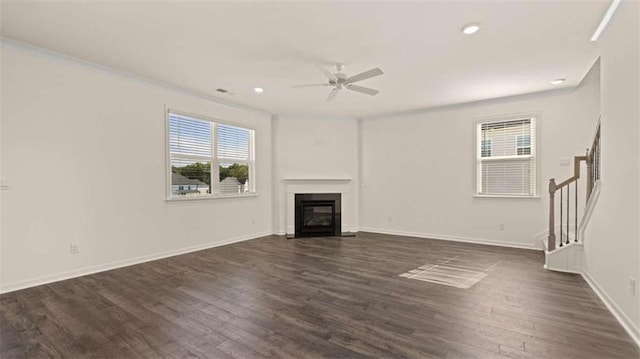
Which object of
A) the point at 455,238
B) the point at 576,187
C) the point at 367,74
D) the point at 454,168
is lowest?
the point at 455,238

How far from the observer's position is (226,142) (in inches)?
232

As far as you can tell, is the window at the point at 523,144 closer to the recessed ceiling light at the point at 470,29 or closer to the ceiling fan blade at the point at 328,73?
the recessed ceiling light at the point at 470,29

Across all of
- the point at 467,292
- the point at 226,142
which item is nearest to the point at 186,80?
the point at 226,142

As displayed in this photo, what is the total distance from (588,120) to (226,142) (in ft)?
20.3

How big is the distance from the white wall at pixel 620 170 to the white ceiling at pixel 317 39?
36 centimetres

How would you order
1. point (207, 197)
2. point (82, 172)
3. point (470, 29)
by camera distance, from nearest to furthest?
point (470, 29)
point (82, 172)
point (207, 197)

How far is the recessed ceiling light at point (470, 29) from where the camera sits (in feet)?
9.66

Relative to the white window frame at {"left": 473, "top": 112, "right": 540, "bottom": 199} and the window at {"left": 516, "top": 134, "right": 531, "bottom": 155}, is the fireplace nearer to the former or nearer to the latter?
the white window frame at {"left": 473, "top": 112, "right": 540, "bottom": 199}

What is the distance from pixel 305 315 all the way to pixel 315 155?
473 centimetres

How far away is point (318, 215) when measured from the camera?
6.86m

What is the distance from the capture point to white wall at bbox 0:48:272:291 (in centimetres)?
334

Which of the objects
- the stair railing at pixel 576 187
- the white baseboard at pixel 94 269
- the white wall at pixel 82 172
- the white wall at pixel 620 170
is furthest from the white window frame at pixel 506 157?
the white wall at pixel 82 172

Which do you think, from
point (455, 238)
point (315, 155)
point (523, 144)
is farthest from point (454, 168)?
point (315, 155)

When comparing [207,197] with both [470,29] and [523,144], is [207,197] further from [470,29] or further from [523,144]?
[523,144]
